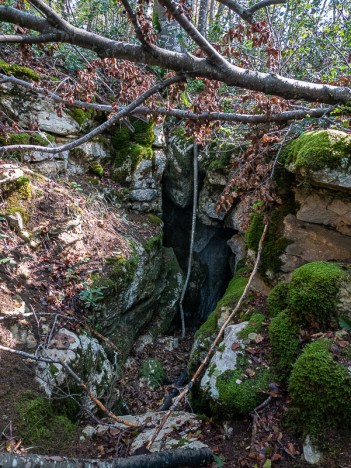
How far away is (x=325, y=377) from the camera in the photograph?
9.96 ft

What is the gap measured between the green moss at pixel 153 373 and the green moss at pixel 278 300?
3.02m

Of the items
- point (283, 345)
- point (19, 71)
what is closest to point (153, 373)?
point (283, 345)

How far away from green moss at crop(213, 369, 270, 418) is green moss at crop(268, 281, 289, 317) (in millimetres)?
871

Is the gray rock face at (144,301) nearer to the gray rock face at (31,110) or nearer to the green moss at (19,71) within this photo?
the gray rock face at (31,110)

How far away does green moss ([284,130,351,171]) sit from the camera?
3.98m

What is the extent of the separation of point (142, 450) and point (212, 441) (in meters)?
0.78

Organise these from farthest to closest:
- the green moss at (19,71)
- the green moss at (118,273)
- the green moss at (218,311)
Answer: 1. the green moss at (19,71)
2. the green moss at (118,273)
3. the green moss at (218,311)

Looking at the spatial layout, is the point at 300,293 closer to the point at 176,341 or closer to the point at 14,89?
the point at 176,341

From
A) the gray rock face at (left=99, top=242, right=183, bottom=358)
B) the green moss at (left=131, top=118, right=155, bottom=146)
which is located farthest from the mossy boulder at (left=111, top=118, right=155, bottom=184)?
the gray rock face at (left=99, top=242, right=183, bottom=358)

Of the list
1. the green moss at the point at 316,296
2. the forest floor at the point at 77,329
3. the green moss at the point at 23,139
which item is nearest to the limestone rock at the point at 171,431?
the forest floor at the point at 77,329

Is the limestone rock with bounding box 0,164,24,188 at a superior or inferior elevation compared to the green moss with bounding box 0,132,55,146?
inferior

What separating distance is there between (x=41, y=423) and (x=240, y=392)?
2246 mm

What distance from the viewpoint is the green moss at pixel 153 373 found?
6.11 metres

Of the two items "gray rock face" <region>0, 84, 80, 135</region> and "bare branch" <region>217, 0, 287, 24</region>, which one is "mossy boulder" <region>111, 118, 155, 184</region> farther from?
"bare branch" <region>217, 0, 287, 24</region>
